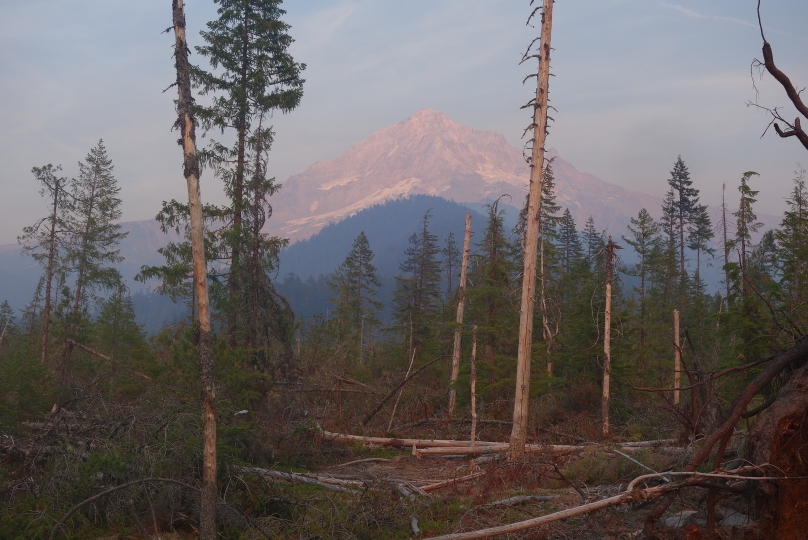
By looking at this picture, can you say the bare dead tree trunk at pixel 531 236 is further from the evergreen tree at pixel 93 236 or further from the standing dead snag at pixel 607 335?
the evergreen tree at pixel 93 236

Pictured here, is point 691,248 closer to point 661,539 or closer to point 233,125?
point 233,125

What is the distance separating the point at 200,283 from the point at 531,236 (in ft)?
24.4

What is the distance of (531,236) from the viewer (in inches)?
476

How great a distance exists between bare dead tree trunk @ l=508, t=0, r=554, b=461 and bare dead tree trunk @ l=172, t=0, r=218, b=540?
6.97 meters

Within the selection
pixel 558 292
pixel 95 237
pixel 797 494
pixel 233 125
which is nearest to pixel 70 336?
pixel 233 125

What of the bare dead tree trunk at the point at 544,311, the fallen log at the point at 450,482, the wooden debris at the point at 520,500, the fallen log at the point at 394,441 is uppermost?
the bare dead tree trunk at the point at 544,311

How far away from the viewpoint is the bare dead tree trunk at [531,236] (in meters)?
12.1

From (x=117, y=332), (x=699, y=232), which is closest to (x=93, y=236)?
(x=117, y=332)

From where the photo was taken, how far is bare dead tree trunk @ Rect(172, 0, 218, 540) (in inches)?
273

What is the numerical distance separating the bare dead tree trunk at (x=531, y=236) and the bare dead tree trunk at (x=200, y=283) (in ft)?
22.9

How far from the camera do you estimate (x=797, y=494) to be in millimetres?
4695

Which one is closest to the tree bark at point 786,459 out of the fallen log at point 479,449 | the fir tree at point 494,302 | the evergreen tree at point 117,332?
the fallen log at point 479,449

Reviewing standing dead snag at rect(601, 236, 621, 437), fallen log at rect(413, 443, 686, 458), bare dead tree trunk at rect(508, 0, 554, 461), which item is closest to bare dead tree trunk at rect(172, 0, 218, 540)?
bare dead tree trunk at rect(508, 0, 554, 461)

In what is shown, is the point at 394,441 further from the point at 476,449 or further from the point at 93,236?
the point at 93,236
